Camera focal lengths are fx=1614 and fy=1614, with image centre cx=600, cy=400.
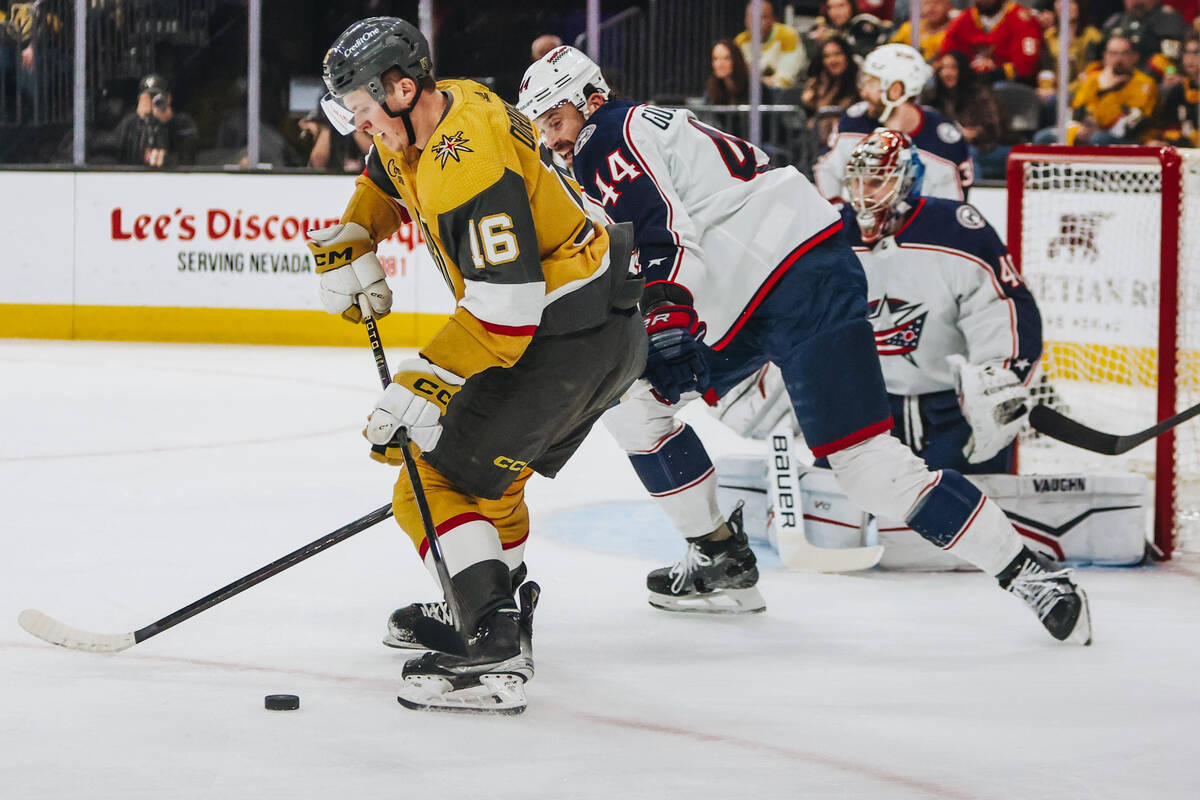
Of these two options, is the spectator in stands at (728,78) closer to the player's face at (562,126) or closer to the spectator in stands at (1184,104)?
the spectator in stands at (1184,104)

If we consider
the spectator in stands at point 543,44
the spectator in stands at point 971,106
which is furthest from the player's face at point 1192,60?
the spectator in stands at point 543,44

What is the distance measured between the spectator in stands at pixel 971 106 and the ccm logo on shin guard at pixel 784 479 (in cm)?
428

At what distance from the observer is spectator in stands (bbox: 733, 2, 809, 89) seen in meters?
7.64

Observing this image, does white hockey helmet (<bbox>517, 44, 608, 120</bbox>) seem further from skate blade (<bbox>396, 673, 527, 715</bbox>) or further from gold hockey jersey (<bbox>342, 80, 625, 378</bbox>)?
skate blade (<bbox>396, 673, 527, 715</bbox>)

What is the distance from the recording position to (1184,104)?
719cm

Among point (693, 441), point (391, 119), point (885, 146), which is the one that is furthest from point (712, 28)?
point (391, 119)

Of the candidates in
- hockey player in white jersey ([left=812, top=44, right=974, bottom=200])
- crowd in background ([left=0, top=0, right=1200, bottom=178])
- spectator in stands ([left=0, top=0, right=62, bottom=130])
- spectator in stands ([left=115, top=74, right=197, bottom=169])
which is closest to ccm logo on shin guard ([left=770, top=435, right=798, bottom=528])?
hockey player in white jersey ([left=812, top=44, right=974, bottom=200])

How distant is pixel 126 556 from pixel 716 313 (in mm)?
1315

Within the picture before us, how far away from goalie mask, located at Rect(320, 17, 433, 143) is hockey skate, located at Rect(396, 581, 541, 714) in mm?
702

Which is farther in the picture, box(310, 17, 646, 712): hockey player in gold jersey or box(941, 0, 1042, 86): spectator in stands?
box(941, 0, 1042, 86): spectator in stands

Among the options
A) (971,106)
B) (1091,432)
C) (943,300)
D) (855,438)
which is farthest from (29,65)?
(855,438)

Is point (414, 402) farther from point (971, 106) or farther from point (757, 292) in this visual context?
point (971, 106)

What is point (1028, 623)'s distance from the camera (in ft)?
9.29

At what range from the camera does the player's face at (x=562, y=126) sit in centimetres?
274
